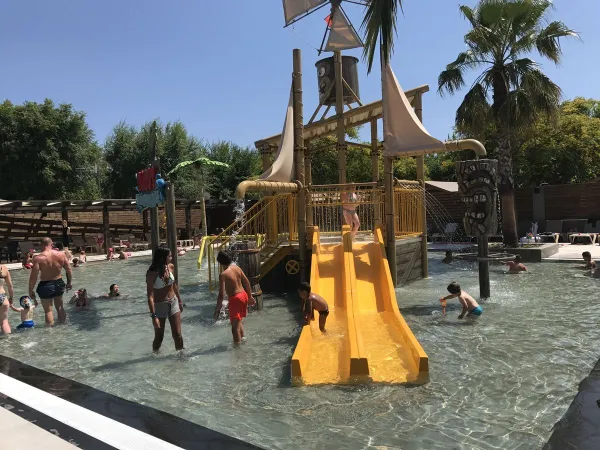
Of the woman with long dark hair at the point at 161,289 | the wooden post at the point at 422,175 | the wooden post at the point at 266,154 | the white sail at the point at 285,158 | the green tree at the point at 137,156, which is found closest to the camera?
the woman with long dark hair at the point at 161,289

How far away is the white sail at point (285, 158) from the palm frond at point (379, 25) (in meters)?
1.99

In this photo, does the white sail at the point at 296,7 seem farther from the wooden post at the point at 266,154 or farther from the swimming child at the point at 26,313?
the swimming child at the point at 26,313

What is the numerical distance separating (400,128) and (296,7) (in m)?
4.57

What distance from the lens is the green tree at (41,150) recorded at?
3109 centimetres

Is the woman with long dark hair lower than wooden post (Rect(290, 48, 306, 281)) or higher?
lower

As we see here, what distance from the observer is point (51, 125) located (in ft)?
105

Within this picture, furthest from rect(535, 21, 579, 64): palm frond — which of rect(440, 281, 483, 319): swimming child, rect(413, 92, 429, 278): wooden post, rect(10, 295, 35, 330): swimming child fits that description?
rect(10, 295, 35, 330): swimming child

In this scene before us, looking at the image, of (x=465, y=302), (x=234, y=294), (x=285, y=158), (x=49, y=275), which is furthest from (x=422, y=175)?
(x=49, y=275)

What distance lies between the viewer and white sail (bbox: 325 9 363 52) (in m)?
11.7

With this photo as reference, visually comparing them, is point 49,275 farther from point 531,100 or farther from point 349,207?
point 531,100

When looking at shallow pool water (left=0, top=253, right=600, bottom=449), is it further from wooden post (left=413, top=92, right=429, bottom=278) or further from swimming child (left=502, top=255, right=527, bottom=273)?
swimming child (left=502, top=255, right=527, bottom=273)

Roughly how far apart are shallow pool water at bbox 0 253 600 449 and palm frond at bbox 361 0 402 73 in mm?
5128

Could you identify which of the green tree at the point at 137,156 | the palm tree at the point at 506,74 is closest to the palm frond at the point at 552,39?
the palm tree at the point at 506,74

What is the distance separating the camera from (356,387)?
5434 millimetres
